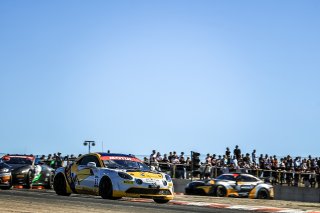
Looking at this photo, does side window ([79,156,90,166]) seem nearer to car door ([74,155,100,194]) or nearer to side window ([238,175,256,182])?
car door ([74,155,100,194])

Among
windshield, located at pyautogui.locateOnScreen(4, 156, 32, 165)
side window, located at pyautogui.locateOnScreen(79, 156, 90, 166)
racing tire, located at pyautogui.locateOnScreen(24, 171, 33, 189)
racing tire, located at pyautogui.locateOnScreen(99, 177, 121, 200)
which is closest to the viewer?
racing tire, located at pyautogui.locateOnScreen(99, 177, 121, 200)

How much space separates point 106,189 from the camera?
1653 centimetres

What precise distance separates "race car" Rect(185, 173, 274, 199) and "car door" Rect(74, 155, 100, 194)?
8.90 metres

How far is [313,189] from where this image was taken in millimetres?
28250

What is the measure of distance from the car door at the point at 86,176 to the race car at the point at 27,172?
420cm

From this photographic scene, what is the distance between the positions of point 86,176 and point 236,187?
989 cm

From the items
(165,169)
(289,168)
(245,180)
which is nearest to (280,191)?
(289,168)

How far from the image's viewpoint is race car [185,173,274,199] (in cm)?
2575

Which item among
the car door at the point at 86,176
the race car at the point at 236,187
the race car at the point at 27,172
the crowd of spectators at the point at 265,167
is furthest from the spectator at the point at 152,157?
the car door at the point at 86,176

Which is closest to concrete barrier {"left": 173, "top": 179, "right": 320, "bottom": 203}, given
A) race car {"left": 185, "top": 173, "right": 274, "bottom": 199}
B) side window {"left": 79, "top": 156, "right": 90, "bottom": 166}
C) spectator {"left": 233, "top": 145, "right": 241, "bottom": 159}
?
spectator {"left": 233, "top": 145, "right": 241, "bottom": 159}

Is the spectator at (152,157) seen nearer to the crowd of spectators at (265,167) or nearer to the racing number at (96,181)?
the crowd of spectators at (265,167)

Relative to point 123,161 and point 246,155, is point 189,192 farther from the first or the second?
point 123,161

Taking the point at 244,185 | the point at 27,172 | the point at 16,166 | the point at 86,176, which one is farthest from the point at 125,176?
A: the point at 244,185

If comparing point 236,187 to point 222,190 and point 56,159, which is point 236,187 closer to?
point 222,190
